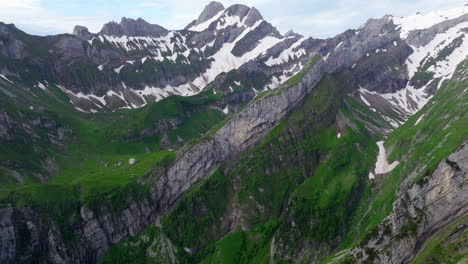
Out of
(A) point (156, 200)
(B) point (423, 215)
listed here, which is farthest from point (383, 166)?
(A) point (156, 200)

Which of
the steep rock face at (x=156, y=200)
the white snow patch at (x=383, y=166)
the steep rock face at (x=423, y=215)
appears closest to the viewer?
the steep rock face at (x=423, y=215)

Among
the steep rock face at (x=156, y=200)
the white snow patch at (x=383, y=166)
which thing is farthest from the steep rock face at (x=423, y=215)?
the steep rock face at (x=156, y=200)

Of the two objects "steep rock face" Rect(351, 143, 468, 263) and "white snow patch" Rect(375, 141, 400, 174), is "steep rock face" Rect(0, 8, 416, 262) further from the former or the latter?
"steep rock face" Rect(351, 143, 468, 263)

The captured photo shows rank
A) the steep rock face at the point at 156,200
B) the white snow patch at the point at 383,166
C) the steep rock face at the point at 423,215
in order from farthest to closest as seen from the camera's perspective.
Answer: the white snow patch at the point at 383,166 < the steep rock face at the point at 156,200 < the steep rock face at the point at 423,215

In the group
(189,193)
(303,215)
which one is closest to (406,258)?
(303,215)

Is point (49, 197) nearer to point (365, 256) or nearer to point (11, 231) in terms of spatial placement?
point (11, 231)

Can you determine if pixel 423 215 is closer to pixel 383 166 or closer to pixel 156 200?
pixel 383 166

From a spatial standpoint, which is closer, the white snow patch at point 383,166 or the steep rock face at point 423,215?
the steep rock face at point 423,215

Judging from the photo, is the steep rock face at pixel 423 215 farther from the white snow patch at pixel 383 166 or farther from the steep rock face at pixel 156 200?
the steep rock face at pixel 156 200
